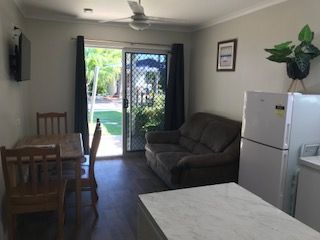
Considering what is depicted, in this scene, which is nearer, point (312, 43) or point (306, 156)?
point (306, 156)

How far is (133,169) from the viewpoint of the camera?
4633 millimetres

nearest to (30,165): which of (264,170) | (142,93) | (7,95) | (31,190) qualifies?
(31,190)

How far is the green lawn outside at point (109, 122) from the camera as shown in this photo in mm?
7848

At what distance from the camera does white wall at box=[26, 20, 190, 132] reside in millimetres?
4512

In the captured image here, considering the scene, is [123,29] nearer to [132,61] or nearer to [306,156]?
[132,61]

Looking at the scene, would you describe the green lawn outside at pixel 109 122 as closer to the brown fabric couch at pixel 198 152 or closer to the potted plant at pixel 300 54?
the brown fabric couch at pixel 198 152

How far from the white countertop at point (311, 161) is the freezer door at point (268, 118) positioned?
21 centimetres

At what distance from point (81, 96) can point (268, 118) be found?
324cm

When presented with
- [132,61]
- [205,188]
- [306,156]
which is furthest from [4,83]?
[306,156]

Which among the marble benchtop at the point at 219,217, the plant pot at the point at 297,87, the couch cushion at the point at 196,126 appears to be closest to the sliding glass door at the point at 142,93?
the couch cushion at the point at 196,126

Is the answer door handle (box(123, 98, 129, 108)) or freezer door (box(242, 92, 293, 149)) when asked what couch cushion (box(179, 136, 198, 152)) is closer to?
door handle (box(123, 98, 129, 108))

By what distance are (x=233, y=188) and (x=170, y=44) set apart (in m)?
4.21

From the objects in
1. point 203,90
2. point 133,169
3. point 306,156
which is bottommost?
point 133,169

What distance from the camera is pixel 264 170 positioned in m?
2.66
